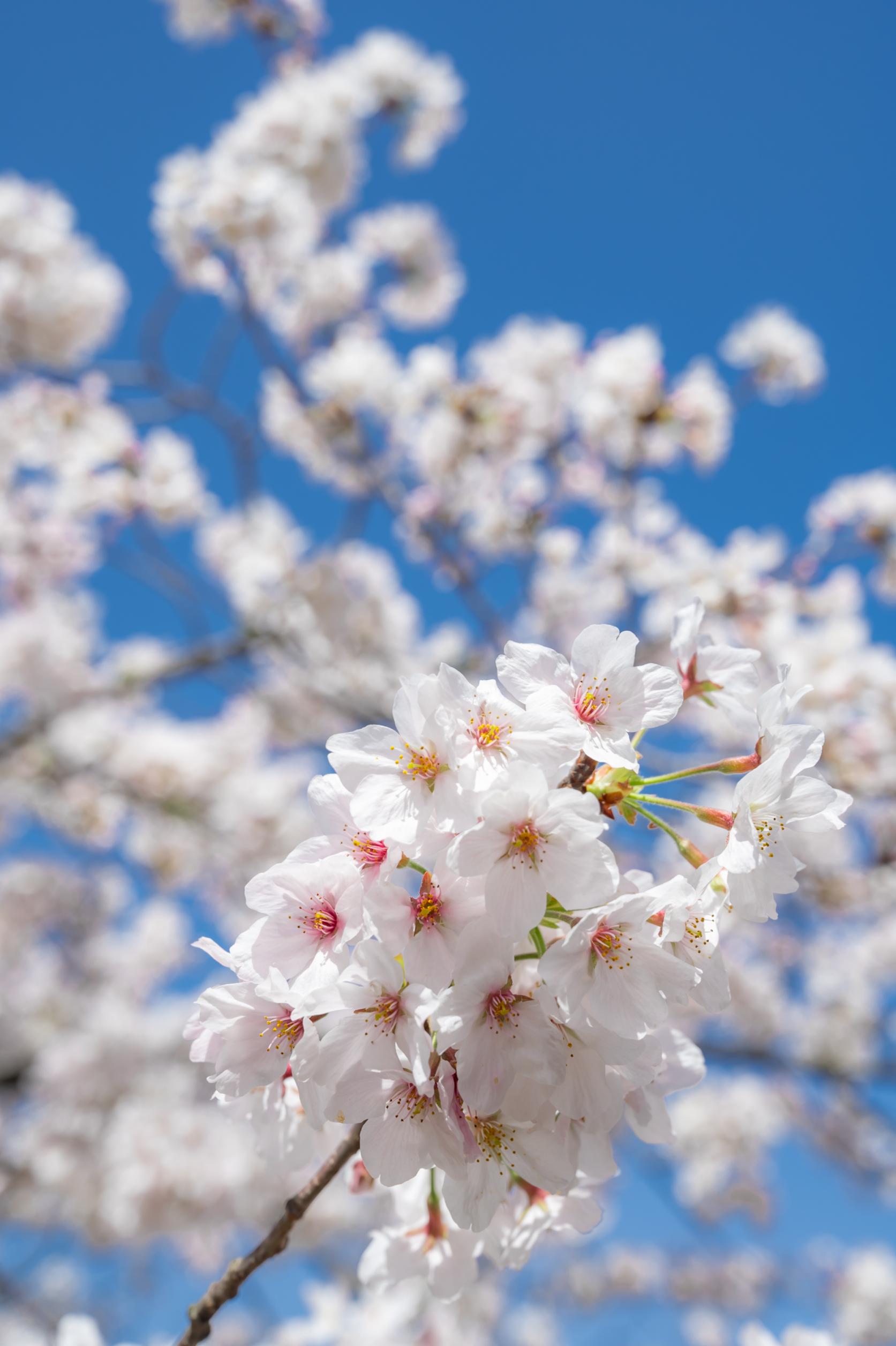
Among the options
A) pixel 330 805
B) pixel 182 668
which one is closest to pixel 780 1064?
pixel 182 668

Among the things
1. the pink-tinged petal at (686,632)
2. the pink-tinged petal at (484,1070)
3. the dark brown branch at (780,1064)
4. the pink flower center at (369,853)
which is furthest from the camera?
the dark brown branch at (780,1064)

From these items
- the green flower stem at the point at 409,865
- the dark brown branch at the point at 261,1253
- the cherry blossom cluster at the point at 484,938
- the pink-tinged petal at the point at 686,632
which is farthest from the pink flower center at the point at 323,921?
the pink-tinged petal at the point at 686,632

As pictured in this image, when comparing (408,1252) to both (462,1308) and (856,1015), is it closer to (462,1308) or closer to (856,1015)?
(462,1308)

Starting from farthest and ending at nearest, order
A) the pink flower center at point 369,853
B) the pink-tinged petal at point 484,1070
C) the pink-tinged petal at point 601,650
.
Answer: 1. the pink-tinged petal at point 601,650
2. the pink flower center at point 369,853
3. the pink-tinged petal at point 484,1070

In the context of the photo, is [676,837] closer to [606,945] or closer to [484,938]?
[606,945]

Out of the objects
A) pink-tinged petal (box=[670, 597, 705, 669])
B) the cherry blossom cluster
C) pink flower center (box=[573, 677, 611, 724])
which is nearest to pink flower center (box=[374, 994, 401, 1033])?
the cherry blossom cluster

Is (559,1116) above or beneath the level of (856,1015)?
beneath

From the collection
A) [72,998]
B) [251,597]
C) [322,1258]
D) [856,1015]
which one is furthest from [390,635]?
[856,1015]

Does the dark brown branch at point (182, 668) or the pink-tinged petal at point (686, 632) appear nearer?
the pink-tinged petal at point (686, 632)

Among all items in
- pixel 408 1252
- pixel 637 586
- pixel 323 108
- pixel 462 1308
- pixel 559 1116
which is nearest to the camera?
pixel 559 1116

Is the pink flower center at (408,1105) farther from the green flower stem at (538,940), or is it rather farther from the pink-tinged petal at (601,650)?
the pink-tinged petal at (601,650)
